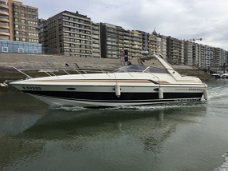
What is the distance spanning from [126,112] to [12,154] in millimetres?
7750

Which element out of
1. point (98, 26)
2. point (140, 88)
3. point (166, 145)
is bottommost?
point (166, 145)

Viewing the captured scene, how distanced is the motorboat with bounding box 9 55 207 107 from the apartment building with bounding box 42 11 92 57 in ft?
269

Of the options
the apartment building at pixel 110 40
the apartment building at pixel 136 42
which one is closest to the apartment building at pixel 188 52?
the apartment building at pixel 136 42

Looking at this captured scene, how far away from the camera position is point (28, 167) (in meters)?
6.80

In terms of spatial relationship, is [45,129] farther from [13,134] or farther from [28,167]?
[28,167]

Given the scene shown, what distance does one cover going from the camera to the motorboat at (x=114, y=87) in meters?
14.1

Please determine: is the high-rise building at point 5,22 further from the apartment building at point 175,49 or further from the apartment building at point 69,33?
the apartment building at point 175,49

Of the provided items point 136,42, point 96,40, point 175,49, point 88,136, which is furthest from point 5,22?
point 175,49

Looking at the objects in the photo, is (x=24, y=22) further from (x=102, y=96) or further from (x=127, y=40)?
(x=102, y=96)

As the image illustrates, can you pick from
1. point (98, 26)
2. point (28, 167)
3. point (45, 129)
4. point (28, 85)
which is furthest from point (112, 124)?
point (98, 26)

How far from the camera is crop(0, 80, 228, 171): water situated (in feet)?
23.0

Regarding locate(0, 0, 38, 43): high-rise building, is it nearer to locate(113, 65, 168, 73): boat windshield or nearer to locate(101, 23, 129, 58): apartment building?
locate(101, 23, 129, 58): apartment building

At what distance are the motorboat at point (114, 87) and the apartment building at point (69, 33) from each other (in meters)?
82.0

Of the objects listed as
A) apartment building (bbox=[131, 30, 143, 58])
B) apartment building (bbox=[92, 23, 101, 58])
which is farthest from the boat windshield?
apartment building (bbox=[131, 30, 143, 58])
